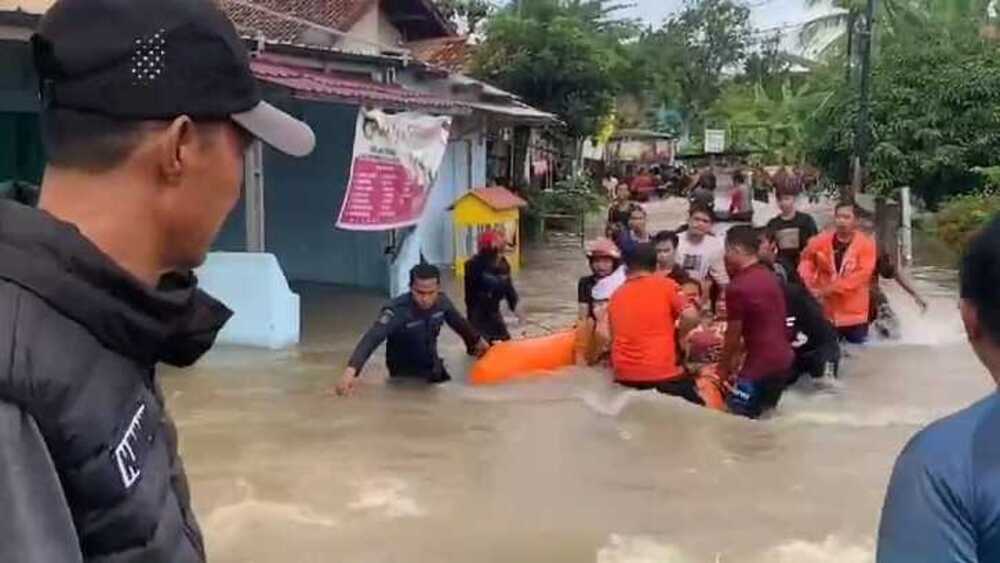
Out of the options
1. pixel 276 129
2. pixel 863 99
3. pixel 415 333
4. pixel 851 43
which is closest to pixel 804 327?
pixel 415 333

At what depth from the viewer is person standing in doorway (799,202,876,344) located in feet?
36.1

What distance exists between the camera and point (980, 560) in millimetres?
2061

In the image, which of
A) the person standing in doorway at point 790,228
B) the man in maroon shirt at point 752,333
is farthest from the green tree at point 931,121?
the man in maroon shirt at point 752,333

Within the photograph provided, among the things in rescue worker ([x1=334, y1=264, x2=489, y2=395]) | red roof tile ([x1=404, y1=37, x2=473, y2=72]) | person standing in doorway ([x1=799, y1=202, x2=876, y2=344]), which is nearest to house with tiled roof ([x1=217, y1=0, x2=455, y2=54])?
red roof tile ([x1=404, y1=37, x2=473, y2=72])

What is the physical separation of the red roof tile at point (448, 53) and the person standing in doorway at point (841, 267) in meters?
14.6

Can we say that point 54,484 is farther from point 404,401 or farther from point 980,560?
point 404,401

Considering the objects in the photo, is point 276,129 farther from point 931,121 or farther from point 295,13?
point 931,121

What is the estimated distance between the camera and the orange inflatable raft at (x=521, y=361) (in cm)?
1009

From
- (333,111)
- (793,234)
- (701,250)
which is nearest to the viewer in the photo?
(701,250)

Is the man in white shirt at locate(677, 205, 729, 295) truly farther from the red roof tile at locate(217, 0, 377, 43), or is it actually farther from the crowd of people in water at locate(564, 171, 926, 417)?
the red roof tile at locate(217, 0, 377, 43)

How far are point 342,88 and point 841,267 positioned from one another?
4549 mm

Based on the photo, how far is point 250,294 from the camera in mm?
11891

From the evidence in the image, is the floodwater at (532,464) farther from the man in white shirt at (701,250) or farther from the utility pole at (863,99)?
the utility pole at (863,99)

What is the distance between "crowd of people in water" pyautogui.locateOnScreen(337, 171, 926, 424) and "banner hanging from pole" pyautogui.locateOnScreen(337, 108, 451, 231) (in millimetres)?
1214
